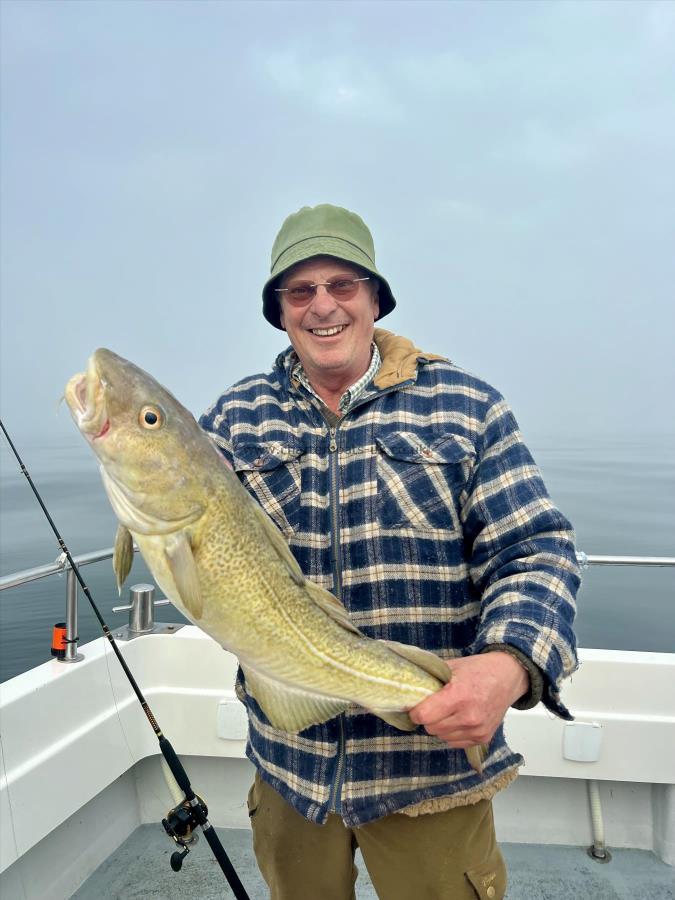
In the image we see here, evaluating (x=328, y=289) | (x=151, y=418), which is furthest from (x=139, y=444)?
(x=328, y=289)

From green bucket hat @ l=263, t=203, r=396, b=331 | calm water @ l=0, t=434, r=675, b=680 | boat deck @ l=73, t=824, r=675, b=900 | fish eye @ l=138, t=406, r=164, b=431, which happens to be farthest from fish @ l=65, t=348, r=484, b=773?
calm water @ l=0, t=434, r=675, b=680

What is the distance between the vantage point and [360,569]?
7.79 feet

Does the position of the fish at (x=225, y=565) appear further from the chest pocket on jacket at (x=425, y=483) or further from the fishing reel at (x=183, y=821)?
the fishing reel at (x=183, y=821)

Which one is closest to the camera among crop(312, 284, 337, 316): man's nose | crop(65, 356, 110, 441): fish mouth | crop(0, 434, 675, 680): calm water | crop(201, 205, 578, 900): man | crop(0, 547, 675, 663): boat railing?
crop(65, 356, 110, 441): fish mouth

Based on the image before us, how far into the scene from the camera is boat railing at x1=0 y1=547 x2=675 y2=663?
3.35m

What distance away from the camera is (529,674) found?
6.64 ft

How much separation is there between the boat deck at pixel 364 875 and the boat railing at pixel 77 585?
1425 mm

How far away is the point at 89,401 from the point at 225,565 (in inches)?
23.9

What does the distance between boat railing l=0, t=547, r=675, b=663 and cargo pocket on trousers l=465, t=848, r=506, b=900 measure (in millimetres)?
1323

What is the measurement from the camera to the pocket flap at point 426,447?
2420mm

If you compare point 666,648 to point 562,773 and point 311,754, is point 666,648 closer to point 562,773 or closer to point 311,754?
point 562,773

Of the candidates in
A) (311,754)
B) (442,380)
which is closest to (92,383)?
(442,380)

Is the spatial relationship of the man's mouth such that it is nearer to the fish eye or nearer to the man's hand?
the fish eye

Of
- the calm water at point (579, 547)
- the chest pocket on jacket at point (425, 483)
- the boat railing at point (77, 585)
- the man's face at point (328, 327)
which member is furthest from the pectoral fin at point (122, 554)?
the calm water at point (579, 547)
